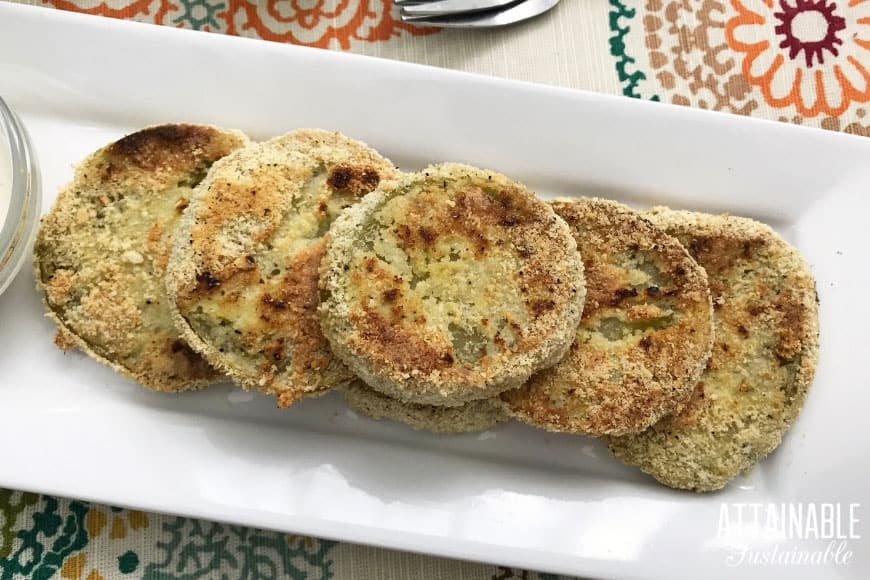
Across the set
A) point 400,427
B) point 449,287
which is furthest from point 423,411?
point 449,287

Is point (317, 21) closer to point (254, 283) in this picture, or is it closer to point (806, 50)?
point (254, 283)

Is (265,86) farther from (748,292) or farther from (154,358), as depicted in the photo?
(748,292)

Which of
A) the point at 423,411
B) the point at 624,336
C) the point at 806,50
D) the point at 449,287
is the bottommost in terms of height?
the point at 423,411

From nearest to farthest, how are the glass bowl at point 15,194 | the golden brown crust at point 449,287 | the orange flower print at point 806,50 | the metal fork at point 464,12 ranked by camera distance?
1. the golden brown crust at point 449,287
2. the glass bowl at point 15,194
3. the metal fork at point 464,12
4. the orange flower print at point 806,50

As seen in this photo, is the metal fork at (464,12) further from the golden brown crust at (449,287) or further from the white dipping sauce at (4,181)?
the white dipping sauce at (4,181)

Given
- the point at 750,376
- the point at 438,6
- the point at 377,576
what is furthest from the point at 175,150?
the point at 750,376

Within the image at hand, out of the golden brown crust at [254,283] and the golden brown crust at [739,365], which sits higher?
the golden brown crust at [254,283]

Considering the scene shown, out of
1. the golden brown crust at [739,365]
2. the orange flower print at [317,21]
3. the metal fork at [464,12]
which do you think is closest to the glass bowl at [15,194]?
the orange flower print at [317,21]

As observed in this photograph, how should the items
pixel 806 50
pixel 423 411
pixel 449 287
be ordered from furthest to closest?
pixel 806 50 → pixel 423 411 → pixel 449 287
